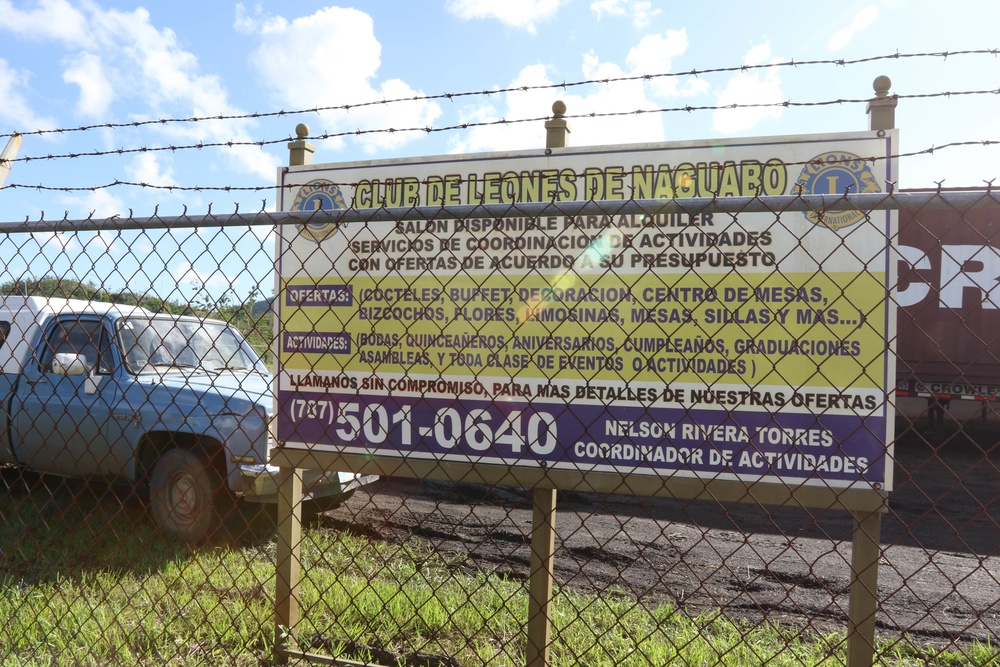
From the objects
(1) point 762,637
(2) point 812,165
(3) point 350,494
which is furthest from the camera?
(3) point 350,494

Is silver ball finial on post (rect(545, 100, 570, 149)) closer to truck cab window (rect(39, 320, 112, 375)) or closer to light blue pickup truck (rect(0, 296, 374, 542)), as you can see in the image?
light blue pickup truck (rect(0, 296, 374, 542))

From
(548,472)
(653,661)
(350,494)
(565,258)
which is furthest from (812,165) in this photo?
(350,494)

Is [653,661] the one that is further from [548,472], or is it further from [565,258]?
[565,258]

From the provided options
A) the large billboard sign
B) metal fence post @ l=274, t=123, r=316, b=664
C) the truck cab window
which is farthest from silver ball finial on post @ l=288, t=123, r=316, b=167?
the truck cab window

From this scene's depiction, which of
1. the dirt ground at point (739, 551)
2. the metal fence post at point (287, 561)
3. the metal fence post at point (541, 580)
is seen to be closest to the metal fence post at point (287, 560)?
the metal fence post at point (287, 561)

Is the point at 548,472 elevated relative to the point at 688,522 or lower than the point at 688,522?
elevated

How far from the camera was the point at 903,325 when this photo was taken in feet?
33.8

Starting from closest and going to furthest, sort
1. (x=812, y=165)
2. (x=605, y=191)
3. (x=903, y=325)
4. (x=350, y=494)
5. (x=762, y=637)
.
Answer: (x=812, y=165), (x=605, y=191), (x=762, y=637), (x=350, y=494), (x=903, y=325)

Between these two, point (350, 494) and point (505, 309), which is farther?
point (350, 494)

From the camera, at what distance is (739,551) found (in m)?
5.52

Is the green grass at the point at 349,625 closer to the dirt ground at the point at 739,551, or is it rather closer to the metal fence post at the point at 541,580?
the metal fence post at the point at 541,580

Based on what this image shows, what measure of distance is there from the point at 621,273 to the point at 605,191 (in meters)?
0.40

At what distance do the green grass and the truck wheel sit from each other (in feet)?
1.55

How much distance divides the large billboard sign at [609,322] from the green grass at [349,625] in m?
0.69
